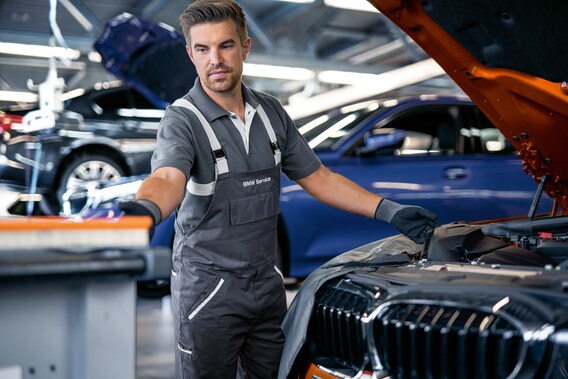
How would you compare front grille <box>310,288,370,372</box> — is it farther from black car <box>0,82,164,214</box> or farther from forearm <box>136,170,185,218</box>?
black car <box>0,82,164,214</box>

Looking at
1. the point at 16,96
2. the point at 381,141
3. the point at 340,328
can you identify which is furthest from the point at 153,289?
the point at 16,96

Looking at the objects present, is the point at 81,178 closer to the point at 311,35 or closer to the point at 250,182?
the point at 250,182

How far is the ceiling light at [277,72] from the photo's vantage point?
12.2 metres

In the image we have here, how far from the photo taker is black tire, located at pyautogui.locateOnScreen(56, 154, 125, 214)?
20.9ft

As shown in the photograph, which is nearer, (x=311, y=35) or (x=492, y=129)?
(x=492, y=129)

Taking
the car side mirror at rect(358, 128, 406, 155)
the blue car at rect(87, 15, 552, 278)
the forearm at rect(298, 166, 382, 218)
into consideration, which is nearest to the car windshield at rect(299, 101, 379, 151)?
the blue car at rect(87, 15, 552, 278)

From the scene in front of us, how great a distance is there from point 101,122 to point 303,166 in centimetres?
475

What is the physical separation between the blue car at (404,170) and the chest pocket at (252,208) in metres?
2.03

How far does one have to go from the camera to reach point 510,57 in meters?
2.09

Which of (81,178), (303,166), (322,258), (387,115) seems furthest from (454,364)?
(81,178)

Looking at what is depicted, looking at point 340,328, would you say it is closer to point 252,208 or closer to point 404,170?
point 252,208

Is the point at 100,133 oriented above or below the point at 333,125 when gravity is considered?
below

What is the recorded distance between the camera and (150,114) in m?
6.79

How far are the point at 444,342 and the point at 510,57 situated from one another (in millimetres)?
992
